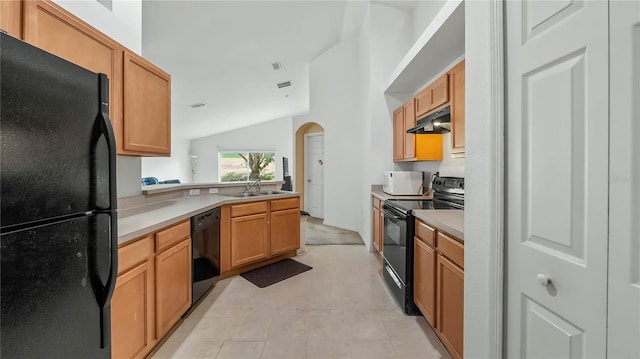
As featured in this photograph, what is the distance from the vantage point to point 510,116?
1003 mm

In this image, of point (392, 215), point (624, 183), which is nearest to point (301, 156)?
point (392, 215)

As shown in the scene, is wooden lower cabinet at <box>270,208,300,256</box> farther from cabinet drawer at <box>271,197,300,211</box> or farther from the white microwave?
the white microwave

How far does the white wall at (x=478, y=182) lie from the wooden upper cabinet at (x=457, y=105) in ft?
3.08

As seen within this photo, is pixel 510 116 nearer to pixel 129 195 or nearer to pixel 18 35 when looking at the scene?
pixel 18 35

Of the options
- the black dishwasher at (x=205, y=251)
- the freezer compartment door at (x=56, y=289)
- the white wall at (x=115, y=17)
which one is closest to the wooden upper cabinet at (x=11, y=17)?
the white wall at (x=115, y=17)

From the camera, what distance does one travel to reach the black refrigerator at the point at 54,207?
26.2 inches

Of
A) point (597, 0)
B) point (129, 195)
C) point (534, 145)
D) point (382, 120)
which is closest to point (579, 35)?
point (597, 0)

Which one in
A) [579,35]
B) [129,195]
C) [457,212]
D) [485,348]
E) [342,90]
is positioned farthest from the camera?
[342,90]

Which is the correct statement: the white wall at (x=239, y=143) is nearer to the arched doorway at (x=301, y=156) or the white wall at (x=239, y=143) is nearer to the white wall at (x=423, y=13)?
the arched doorway at (x=301, y=156)

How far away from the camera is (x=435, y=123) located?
2.64m

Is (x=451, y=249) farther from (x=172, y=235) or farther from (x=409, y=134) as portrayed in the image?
(x=409, y=134)

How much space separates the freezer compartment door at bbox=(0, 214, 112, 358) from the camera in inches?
26.3

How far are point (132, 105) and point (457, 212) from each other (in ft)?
7.99

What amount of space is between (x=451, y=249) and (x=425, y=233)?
369 mm
